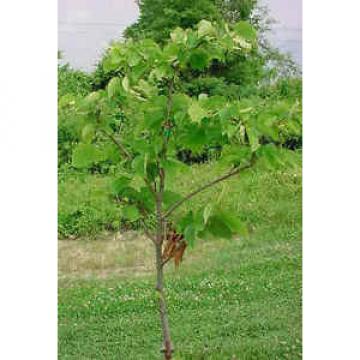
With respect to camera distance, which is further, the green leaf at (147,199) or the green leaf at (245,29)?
the green leaf at (147,199)

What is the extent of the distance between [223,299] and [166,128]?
829 millimetres

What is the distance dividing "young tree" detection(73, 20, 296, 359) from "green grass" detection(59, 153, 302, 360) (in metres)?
0.37

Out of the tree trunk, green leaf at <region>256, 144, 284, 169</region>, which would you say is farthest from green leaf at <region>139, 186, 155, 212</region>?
green leaf at <region>256, 144, 284, 169</region>

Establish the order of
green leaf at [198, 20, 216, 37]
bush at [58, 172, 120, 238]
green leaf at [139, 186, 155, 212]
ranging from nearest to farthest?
1. green leaf at [198, 20, 216, 37]
2. green leaf at [139, 186, 155, 212]
3. bush at [58, 172, 120, 238]

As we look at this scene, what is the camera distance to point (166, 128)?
2.30 metres

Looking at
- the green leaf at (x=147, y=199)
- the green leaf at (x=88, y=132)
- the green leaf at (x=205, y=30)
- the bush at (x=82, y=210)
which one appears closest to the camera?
the green leaf at (x=205, y=30)

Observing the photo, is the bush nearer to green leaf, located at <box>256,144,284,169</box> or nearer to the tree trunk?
the tree trunk

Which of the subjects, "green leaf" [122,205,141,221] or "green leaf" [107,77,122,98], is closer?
"green leaf" [107,77,122,98]

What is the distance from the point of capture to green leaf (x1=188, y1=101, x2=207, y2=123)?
7.20ft

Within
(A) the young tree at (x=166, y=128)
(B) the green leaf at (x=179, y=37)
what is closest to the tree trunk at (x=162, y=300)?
(A) the young tree at (x=166, y=128)

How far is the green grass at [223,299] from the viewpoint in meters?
2.83

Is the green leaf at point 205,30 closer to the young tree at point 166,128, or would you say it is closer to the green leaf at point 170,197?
the young tree at point 166,128
